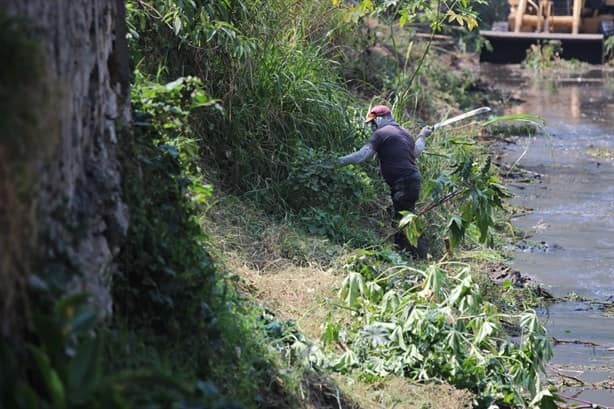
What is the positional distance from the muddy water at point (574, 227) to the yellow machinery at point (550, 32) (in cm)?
526

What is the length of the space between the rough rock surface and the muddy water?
3.93 meters

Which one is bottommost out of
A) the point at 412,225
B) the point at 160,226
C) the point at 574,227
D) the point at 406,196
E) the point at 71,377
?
the point at 574,227

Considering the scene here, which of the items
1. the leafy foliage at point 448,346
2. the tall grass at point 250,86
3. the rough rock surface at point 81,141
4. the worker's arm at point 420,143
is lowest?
the leafy foliage at point 448,346

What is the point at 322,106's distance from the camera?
10.7 m

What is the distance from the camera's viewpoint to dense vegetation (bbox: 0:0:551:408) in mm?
4160

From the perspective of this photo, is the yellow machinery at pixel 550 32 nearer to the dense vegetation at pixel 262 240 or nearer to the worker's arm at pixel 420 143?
the dense vegetation at pixel 262 240

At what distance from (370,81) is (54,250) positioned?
433 inches

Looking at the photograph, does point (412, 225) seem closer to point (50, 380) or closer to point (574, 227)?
point (574, 227)

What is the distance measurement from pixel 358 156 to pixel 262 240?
1.59 metres

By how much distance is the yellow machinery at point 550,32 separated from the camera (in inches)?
1045

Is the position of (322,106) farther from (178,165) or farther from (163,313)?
(163,313)

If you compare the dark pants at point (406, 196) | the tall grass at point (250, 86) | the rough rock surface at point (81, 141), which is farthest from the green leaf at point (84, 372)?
the dark pants at point (406, 196)

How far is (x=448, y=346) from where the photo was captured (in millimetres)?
6828

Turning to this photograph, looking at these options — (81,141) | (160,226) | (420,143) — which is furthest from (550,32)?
(81,141)
